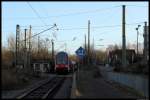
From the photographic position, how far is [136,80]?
29.2 metres

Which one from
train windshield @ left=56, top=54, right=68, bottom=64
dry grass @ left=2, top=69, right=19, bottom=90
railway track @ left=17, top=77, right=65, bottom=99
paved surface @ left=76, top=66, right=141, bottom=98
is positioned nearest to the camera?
paved surface @ left=76, top=66, right=141, bottom=98

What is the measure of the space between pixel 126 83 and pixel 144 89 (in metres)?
9.04

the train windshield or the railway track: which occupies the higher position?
the train windshield

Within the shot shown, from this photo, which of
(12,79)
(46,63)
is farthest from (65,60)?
(12,79)

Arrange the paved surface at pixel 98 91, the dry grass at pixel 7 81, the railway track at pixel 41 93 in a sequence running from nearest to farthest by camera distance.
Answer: the paved surface at pixel 98 91, the railway track at pixel 41 93, the dry grass at pixel 7 81

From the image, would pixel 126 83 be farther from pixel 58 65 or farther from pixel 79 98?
pixel 58 65

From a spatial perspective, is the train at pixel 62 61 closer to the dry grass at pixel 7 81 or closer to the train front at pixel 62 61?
the train front at pixel 62 61

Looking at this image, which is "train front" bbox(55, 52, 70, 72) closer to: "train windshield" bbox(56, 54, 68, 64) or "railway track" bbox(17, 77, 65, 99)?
"train windshield" bbox(56, 54, 68, 64)

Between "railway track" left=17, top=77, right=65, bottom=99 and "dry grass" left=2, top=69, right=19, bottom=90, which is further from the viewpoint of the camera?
"dry grass" left=2, top=69, right=19, bottom=90

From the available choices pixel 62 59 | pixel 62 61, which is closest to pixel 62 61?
pixel 62 61

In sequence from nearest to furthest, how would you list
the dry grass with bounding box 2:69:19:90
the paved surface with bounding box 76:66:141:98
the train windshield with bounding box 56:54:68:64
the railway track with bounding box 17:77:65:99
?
the paved surface with bounding box 76:66:141:98
the railway track with bounding box 17:77:65:99
the dry grass with bounding box 2:69:19:90
the train windshield with bounding box 56:54:68:64

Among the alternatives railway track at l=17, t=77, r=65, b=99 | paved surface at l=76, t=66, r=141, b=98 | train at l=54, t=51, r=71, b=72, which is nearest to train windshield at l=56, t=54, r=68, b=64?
train at l=54, t=51, r=71, b=72

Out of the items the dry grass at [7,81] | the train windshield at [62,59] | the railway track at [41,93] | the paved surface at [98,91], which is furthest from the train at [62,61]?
the dry grass at [7,81]

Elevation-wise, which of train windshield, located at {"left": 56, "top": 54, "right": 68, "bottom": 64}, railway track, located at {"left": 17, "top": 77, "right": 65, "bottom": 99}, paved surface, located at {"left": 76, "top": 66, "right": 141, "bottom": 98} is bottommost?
railway track, located at {"left": 17, "top": 77, "right": 65, "bottom": 99}
